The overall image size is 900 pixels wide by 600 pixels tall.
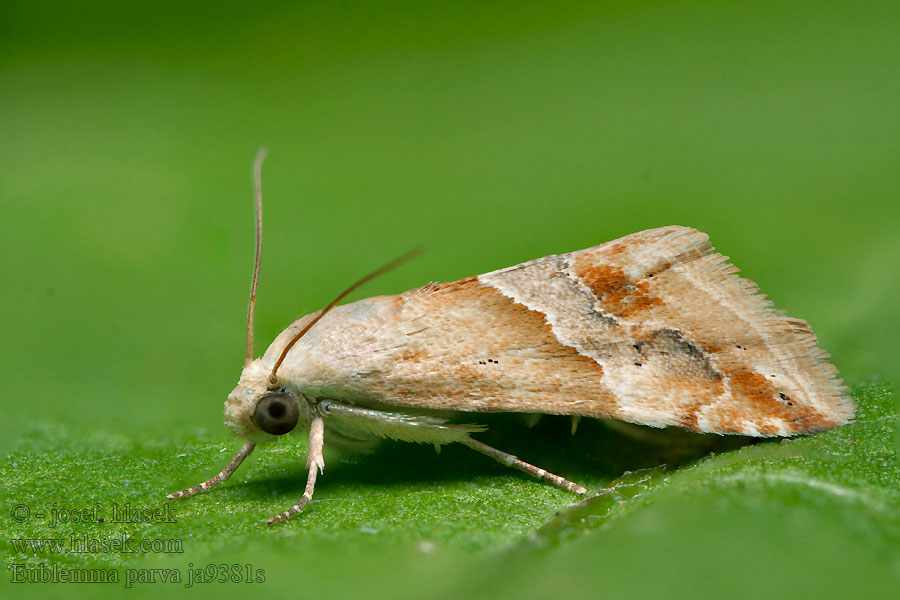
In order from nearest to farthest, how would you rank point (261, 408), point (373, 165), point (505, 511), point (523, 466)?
point (505, 511) < point (523, 466) < point (261, 408) < point (373, 165)

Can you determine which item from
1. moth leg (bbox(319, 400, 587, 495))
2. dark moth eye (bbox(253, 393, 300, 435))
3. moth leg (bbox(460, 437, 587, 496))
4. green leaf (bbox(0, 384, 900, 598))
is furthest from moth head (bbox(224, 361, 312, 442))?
moth leg (bbox(460, 437, 587, 496))

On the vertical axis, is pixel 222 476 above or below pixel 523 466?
below

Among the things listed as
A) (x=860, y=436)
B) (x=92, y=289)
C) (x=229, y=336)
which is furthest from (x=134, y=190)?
(x=860, y=436)

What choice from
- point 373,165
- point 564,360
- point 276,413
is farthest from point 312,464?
point 373,165

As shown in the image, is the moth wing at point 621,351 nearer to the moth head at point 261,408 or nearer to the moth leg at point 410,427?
the moth leg at point 410,427

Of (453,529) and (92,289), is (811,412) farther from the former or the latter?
(92,289)

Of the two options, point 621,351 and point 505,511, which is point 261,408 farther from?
point 621,351

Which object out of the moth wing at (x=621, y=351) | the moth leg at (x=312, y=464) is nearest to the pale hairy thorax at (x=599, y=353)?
the moth wing at (x=621, y=351)
